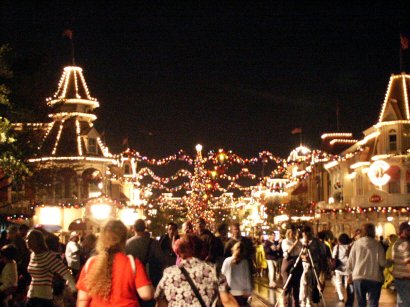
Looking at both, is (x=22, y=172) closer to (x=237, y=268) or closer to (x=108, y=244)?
(x=237, y=268)

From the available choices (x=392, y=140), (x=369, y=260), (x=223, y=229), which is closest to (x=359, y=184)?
(x=392, y=140)

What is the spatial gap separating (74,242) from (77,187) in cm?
4300

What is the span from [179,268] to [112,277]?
811 mm

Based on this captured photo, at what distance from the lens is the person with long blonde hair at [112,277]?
7.66 metres

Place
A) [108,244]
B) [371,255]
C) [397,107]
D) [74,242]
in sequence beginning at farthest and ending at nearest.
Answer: [397,107]
[74,242]
[371,255]
[108,244]

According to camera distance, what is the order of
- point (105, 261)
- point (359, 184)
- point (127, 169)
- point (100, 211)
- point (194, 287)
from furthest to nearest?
point (127, 169)
point (359, 184)
point (100, 211)
point (194, 287)
point (105, 261)

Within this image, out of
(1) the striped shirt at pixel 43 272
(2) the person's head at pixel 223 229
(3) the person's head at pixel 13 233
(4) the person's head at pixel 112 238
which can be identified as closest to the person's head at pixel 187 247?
(4) the person's head at pixel 112 238

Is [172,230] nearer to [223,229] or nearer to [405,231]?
[223,229]

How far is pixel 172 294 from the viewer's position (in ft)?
27.0

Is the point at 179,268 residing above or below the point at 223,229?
below

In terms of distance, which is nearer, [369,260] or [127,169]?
[369,260]

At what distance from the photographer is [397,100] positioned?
193ft

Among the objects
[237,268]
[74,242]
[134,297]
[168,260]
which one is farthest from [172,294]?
[74,242]

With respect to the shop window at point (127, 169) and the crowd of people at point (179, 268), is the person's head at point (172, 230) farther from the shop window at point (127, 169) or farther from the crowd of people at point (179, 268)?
the shop window at point (127, 169)
